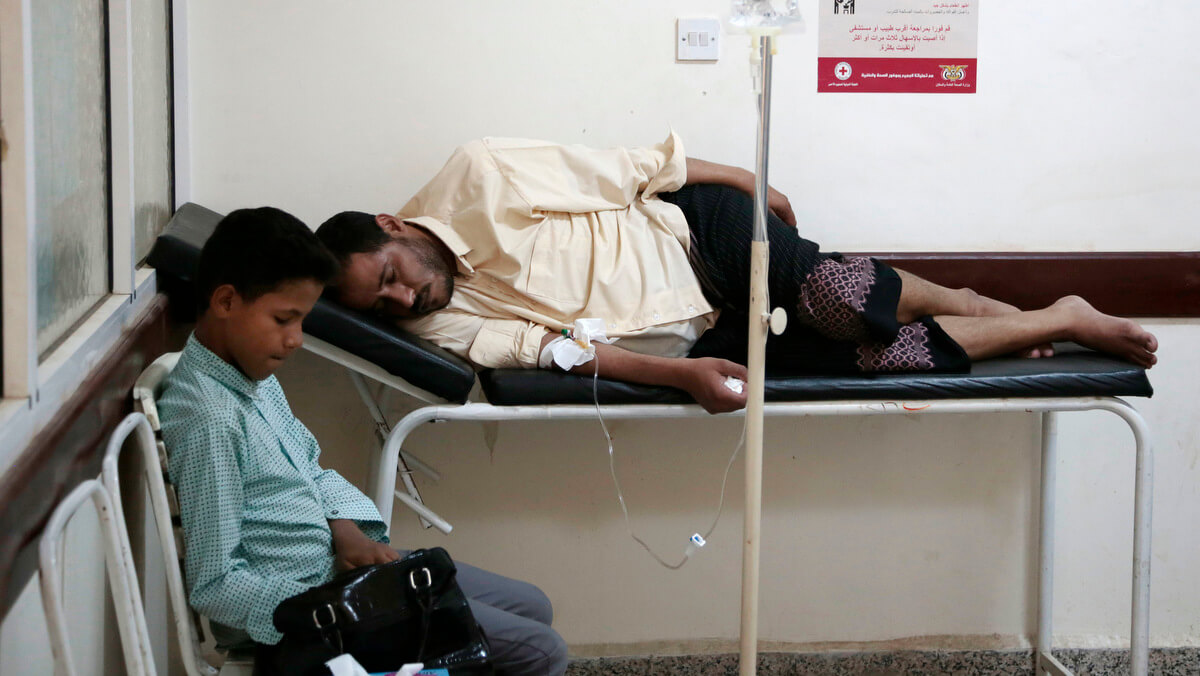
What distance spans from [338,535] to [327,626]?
27cm

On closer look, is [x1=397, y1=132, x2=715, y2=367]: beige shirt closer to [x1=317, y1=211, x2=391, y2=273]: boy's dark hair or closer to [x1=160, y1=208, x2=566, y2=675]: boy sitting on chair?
[x1=317, y1=211, x2=391, y2=273]: boy's dark hair

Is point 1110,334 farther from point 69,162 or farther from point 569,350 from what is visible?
point 69,162

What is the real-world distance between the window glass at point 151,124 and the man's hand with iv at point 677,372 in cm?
79

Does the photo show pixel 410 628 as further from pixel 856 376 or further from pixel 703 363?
pixel 856 376

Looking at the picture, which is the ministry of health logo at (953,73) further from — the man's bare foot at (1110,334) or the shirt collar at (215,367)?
the shirt collar at (215,367)

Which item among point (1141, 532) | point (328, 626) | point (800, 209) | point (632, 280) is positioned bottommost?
point (1141, 532)

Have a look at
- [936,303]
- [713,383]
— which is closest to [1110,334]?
[936,303]

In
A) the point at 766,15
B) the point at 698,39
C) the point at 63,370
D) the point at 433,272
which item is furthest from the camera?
the point at 698,39

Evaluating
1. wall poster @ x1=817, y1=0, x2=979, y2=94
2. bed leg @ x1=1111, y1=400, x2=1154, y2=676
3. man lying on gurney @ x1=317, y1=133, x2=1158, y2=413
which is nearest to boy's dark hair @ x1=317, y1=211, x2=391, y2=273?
man lying on gurney @ x1=317, y1=133, x2=1158, y2=413

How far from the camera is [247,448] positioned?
1.38m

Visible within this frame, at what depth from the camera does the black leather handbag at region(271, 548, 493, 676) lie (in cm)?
128

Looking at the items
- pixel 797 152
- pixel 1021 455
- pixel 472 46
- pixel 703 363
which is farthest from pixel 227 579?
pixel 1021 455

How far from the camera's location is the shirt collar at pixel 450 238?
2.12 m

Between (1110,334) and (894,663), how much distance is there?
0.99m
